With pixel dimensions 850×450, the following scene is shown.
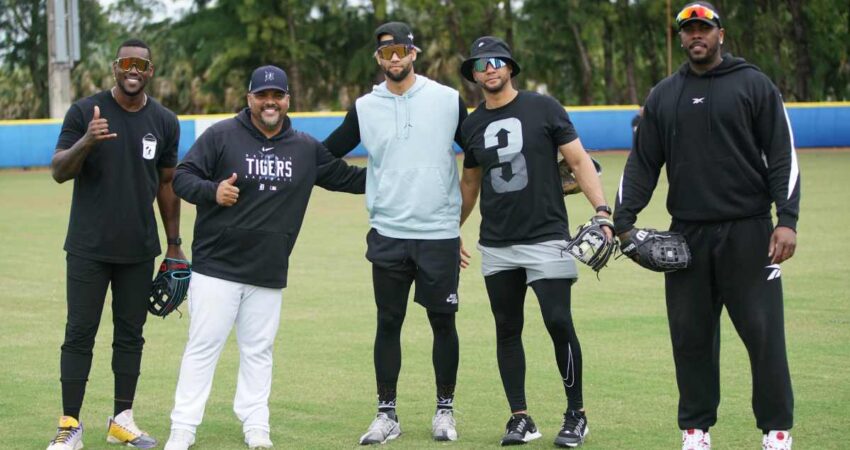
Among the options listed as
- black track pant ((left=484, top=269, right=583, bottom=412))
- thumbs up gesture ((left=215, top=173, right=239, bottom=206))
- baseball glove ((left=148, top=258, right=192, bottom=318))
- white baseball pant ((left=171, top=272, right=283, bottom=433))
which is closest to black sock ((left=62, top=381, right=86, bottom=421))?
white baseball pant ((left=171, top=272, right=283, bottom=433))

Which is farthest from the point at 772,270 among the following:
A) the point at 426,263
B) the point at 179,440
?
the point at 179,440

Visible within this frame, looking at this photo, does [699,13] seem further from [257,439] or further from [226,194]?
[257,439]

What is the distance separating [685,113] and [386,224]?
5.80ft

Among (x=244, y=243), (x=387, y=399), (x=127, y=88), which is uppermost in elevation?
(x=127, y=88)

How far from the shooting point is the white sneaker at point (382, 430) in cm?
669

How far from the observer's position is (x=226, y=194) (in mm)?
6406

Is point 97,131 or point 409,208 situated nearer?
point 97,131

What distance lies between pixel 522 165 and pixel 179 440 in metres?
2.21

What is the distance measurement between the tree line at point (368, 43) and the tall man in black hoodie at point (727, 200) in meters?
42.4

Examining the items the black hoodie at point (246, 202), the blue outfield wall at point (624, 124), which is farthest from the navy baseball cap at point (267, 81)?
the blue outfield wall at point (624, 124)

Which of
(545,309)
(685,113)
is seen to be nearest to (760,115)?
(685,113)

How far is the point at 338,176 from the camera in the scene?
7.06m

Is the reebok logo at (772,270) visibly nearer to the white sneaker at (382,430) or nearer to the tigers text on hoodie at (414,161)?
the tigers text on hoodie at (414,161)

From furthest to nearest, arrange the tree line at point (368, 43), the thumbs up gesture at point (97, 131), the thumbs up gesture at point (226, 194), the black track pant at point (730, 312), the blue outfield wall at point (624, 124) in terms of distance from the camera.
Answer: the tree line at point (368, 43), the blue outfield wall at point (624, 124), the thumbs up gesture at point (226, 194), the thumbs up gesture at point (97, 131), the black track pant at point (730, 312)
